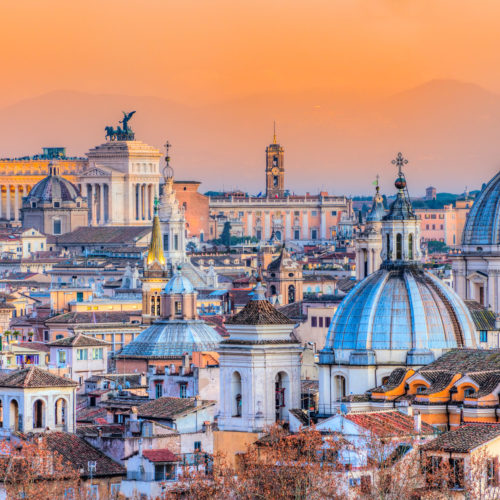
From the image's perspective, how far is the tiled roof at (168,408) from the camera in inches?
2197

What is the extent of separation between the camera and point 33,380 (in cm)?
5741

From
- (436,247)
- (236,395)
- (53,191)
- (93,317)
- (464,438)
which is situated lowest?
(464,438)

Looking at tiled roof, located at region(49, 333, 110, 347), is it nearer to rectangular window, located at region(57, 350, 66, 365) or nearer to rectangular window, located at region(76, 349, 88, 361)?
rectangular window, located at region(76, 349, 88, 361)

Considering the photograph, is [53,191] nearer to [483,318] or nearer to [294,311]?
[294,311]

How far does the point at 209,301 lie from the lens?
344 feet

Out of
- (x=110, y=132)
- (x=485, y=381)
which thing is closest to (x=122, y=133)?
(x=110, y=132)

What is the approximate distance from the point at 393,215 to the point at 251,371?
4473mm

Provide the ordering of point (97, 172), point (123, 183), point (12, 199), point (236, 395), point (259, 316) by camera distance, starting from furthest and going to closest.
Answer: point (12, 199) → point (97, 172) → point (123, 183) → point (259, 316) → point (236, 395)

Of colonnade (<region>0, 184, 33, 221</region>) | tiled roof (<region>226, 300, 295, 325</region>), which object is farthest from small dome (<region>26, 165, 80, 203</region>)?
tiled roof (<region>226, 300, 295, 325</region>)

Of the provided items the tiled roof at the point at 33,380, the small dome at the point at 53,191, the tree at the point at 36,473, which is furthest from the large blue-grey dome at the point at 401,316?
the small dome at the point at 53,191

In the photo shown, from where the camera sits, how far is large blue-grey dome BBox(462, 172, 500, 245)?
80.0 meters

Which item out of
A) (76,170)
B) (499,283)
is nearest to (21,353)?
(499,283)

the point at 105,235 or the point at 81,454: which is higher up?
the point at 105,235

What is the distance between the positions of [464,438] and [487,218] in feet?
110
